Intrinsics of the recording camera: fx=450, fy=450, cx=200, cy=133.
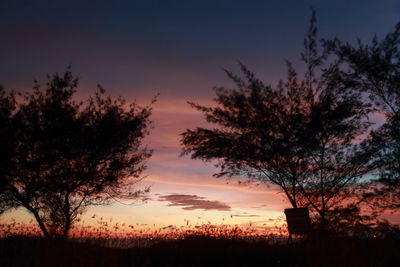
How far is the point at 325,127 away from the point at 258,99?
3.69 metres

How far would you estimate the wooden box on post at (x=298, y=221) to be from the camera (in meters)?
16.9

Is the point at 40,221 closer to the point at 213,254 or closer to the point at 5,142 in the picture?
the point at 5,142

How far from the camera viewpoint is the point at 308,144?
73.5 feet

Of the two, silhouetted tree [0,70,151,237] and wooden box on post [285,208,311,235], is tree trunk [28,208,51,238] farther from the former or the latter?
wooden box on post [285,208,311,235]

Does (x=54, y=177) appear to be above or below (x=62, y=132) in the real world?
below

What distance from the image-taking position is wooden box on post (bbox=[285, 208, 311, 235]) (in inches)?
666

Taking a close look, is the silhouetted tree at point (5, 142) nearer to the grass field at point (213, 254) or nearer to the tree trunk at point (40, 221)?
the tree trunk at point (40, 221)

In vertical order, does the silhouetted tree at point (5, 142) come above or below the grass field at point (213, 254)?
above

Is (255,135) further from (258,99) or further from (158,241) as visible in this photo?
(158,241)

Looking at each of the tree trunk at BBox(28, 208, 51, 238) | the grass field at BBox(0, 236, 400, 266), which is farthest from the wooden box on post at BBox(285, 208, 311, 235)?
the tree trunk at BBox(28, 208, 51, 238)

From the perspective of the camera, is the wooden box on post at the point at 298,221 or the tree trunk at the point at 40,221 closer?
the wooden box on post at the point at 298,221

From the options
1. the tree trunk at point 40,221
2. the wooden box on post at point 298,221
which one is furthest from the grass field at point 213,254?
the tree trunk at point 40,221

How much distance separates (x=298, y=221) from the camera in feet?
56.1

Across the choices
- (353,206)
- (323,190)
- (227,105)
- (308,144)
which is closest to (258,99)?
(227,105)
